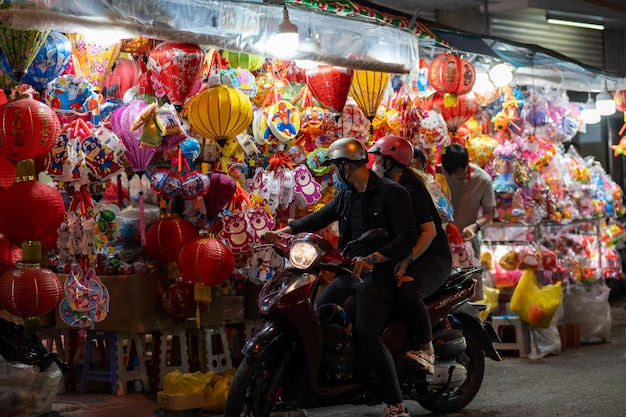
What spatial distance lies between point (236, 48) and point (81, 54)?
1204 mm

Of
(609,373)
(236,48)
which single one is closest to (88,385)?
(236,48)

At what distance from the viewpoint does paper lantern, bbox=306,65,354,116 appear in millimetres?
8258

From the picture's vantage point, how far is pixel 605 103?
12180mm

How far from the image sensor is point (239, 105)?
A: 7.60 m

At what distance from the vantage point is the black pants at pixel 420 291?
21.3 feet

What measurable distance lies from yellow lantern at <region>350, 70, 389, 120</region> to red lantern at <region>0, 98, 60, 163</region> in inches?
114

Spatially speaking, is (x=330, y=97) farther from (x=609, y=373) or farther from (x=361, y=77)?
(x=609, y=373)

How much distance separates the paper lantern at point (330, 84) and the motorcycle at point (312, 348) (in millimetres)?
2049

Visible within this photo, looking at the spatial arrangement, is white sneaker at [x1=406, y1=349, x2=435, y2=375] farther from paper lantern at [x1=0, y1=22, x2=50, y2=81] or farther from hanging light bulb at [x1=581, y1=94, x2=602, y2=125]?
hanging light bulb at [x1=581, y1=94, x2=602, y2=125]

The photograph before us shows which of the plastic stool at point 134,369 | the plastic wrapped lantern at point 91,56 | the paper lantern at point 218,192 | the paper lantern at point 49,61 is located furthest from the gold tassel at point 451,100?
the paper lantern at point 49,61

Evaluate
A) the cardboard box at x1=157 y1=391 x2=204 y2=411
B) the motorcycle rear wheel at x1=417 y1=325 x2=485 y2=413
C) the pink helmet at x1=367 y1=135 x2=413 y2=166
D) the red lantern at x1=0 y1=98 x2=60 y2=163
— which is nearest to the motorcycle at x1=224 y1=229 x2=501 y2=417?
the motorcycle rear wheel at x1=417 y1=325 x2=485 y2=413

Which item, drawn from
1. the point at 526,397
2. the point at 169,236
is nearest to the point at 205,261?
the point at 169,236

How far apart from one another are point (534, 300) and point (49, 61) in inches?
234

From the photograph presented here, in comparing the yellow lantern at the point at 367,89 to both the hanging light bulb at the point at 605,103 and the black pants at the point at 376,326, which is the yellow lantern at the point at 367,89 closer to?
the black pants at the point at 376,326
